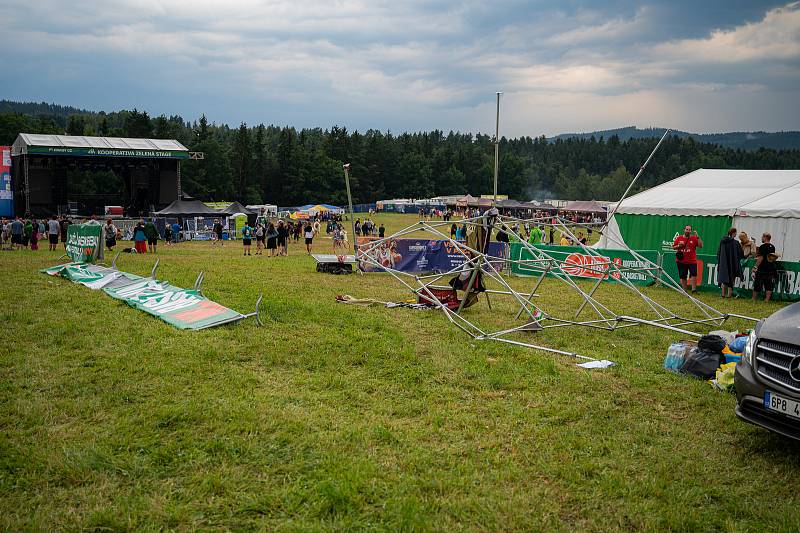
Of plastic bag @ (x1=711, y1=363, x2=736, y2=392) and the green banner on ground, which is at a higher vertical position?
the green banner on ground

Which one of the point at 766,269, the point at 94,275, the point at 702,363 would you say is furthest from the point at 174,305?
the point at 766,269

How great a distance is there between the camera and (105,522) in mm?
3912

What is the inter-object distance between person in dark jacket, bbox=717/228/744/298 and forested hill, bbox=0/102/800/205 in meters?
82.1

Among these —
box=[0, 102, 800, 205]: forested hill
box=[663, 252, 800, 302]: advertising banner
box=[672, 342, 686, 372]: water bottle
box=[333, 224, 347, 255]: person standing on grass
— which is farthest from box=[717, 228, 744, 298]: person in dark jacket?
box=[0, 102, 800, 205]: forested hill

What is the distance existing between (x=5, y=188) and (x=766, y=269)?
47.3m

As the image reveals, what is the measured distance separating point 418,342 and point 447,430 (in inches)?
142

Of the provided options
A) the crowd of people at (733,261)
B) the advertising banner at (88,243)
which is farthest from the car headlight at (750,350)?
the advertising banner at (88,243)

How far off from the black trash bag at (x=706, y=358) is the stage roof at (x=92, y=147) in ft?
138

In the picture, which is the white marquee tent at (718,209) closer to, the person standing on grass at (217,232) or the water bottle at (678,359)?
the water bottle at (678,359)

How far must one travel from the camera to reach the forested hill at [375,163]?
89375 mm

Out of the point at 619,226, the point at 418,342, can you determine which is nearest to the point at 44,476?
the point at 418,342

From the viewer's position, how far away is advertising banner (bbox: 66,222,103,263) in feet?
58.3

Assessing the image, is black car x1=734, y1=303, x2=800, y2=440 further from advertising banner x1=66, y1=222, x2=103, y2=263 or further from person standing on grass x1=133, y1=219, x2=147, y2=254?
person standing on grass x1=133, y1=219, x2=147, y2=254

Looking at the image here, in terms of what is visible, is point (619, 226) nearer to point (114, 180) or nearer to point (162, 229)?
point (162, 229)
